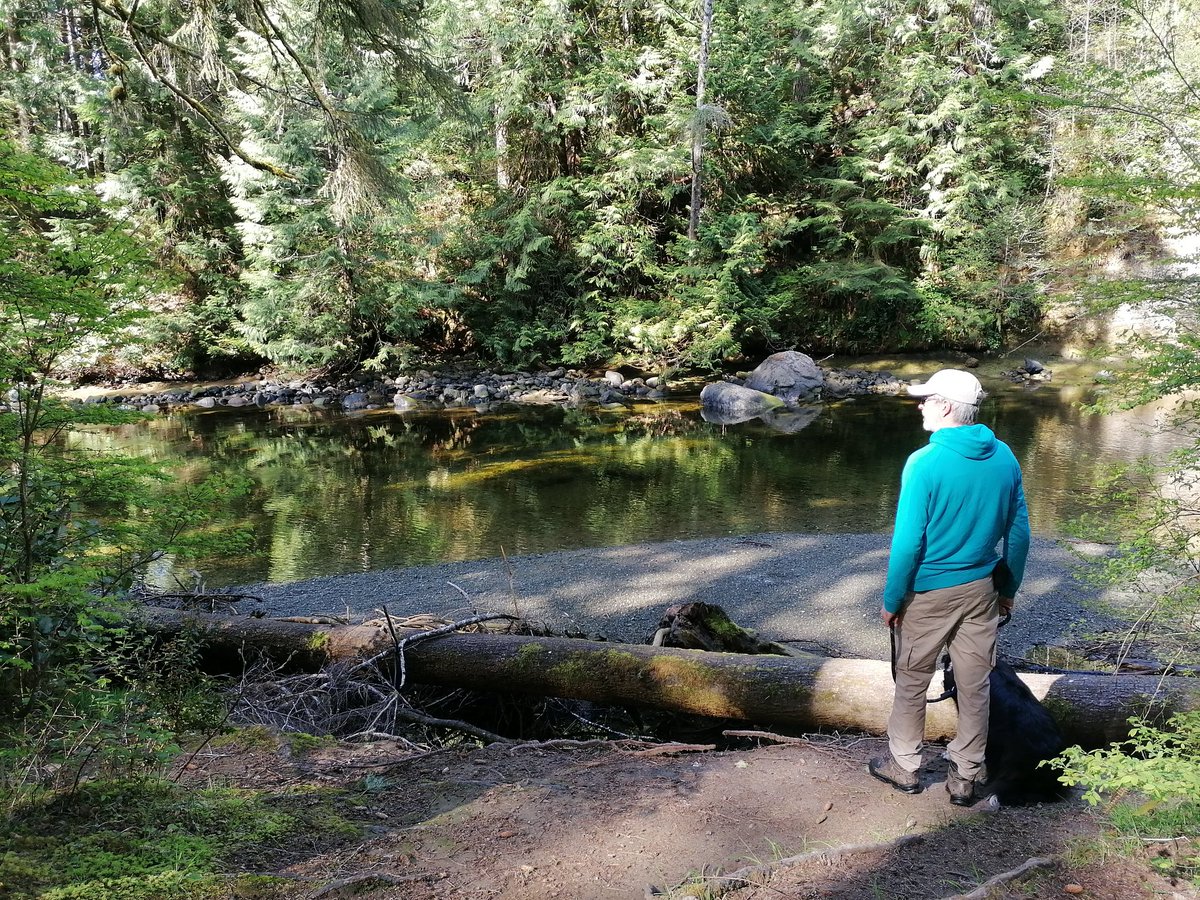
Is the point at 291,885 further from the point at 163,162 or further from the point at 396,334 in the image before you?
the point at 163,162

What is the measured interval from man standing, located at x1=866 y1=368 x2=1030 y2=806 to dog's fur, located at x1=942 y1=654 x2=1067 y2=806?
7 cm

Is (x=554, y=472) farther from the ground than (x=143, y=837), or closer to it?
closer to it

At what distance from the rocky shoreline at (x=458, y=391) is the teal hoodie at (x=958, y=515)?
15.9m

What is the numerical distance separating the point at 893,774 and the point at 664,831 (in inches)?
42.9

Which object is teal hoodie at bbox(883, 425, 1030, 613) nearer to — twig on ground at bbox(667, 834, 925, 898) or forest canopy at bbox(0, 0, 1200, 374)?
twig on ground at bbox(667, 834, 925, 898)

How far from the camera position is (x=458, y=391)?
20.2 meters

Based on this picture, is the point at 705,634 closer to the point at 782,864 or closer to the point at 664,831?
the point at 664,831

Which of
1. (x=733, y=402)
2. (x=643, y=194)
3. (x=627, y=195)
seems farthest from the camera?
(x=643, y=194)

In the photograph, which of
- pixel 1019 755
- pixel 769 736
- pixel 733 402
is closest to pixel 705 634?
pixel 769 736

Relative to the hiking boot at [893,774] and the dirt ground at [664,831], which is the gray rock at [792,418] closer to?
the hiking boot at [893,774]

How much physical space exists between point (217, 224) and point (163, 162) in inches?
84.7

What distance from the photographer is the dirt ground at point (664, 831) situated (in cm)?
242

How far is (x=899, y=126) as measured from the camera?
2145 cm

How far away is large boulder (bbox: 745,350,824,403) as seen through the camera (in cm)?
1956
